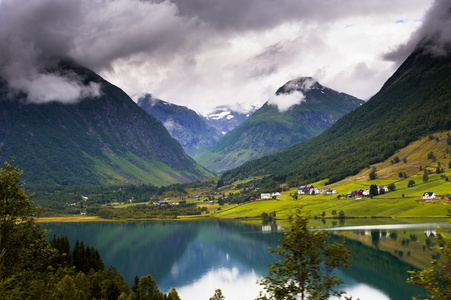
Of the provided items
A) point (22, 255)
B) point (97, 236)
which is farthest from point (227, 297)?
point (97, 236)

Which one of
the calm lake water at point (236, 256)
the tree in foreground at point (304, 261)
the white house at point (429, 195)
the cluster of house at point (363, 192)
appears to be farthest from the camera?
the cluster of house at point (363, 192)

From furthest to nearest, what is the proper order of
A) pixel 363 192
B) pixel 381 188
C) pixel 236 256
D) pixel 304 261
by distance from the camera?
pixel 363 192 → pixel 381 188 → pixel 236 256 → pixel 304 261

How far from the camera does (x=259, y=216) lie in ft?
653

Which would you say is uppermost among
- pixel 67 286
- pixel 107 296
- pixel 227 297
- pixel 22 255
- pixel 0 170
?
pixel 0 170

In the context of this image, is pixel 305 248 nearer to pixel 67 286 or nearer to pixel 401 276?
pixel 67 286

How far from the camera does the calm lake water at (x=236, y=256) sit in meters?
78.7

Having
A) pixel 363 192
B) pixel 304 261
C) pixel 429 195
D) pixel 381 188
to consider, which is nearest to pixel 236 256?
pixel 429 195

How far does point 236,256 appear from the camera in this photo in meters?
117

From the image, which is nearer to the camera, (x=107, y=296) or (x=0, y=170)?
(x=0, y=170)

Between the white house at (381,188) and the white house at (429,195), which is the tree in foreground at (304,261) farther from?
the white house at (381,188)

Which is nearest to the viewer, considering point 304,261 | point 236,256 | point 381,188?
point 304,261

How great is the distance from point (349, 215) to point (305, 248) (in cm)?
15221

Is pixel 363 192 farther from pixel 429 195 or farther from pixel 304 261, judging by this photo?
pixel 304 261

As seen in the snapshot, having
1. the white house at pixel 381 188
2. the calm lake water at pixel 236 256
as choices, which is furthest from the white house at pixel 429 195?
the calm lake water at pixel 236 256
